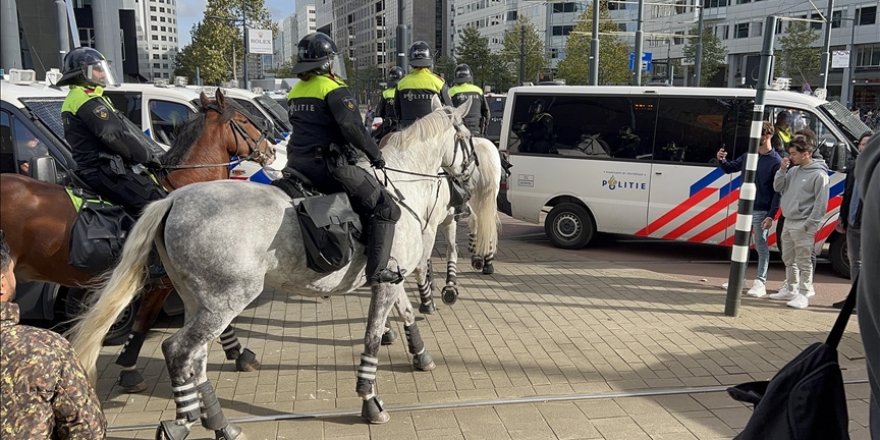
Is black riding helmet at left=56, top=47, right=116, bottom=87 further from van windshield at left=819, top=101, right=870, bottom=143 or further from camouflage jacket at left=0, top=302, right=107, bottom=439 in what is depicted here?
van windshield at left=819, top=101, right=870, bottom=143

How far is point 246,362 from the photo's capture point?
5.66 metres

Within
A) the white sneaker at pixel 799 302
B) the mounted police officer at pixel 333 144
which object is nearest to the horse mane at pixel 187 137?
the mounted police officer at pixel 333 144

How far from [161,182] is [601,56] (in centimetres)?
4037

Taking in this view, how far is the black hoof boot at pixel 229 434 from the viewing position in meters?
4.26

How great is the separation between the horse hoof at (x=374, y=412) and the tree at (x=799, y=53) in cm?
4629

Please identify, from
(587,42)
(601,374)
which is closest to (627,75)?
(587,42)

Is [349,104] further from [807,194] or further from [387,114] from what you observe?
[807,194]

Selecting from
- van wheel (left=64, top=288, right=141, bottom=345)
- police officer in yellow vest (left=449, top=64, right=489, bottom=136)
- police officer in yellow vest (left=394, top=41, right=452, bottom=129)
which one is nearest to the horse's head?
van wheel (left=64, top=288, right=141, bottom=345)

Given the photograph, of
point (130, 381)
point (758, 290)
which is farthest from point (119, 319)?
point (758, 290)

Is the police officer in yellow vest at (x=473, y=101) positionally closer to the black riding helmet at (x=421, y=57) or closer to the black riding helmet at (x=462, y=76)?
the black riding helmet at (x=462, y=76)

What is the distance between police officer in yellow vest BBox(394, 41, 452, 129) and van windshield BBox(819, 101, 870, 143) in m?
5.51

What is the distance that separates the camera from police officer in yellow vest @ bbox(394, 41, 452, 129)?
7965 mm

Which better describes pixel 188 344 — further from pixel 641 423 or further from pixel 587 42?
pixel 587 42

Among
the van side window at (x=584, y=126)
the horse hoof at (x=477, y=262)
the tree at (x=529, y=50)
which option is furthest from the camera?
the tree at (x=529, y=50)
